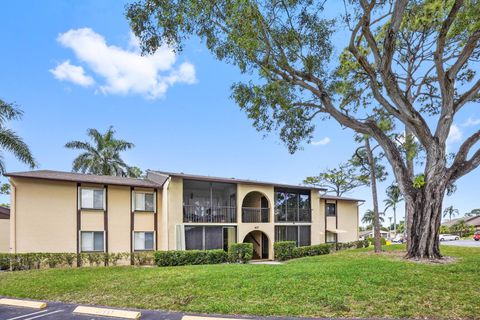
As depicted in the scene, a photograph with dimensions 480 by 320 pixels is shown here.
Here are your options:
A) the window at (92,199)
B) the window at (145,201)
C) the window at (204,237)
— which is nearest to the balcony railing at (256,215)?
the window at (204,237)

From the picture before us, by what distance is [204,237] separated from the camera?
20109mm

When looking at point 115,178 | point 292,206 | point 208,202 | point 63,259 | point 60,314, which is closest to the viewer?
point 60,314

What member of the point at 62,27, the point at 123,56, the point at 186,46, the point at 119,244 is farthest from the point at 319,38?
the point at 119,244

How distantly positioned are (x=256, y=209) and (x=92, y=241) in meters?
10.4

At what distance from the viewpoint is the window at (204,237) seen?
64.0ft

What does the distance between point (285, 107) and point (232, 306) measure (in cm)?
819

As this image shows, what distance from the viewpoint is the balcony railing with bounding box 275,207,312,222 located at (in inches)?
938

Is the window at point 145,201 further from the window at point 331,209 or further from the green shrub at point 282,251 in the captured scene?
the window at point 331,209

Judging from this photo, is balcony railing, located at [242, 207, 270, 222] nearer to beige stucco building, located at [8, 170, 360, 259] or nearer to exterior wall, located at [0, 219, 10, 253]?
beige stucco building, located at [8, 170, 360, 259]

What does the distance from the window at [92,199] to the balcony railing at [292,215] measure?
38.7ft

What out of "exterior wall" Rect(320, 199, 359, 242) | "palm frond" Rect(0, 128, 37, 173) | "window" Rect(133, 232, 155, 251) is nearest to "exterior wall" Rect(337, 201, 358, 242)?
"exterior wall" Rect(320, 199, 359, 242)

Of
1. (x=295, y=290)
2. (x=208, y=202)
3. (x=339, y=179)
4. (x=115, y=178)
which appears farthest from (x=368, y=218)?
(x=295, y=290)

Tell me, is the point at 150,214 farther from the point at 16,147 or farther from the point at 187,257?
the point at 16,147

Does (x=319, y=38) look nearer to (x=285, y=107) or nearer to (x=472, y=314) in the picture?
(x=285, y=107)
